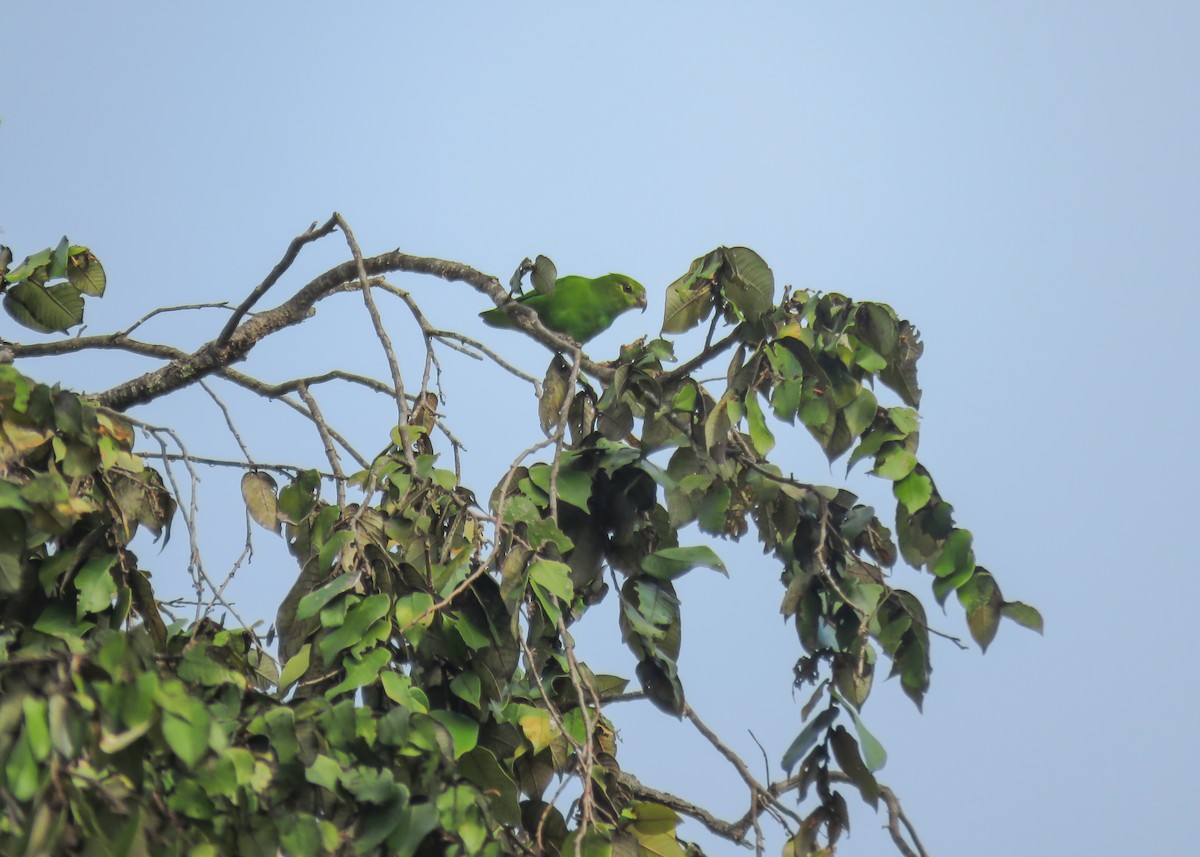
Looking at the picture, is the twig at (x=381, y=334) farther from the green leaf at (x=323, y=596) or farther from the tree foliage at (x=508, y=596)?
the green leaf at (x=323, y=596)

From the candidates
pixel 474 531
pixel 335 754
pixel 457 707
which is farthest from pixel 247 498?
pixel 335 754

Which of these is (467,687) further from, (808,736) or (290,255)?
(290,255)

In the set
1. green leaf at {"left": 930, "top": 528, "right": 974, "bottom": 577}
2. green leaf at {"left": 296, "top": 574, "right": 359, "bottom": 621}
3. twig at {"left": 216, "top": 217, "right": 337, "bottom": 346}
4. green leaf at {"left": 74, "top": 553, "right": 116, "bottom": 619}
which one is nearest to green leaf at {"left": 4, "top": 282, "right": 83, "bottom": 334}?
twig at {"left": 216, "top": 217, "right": 337, "bottom": 346}

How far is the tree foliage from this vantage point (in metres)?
1.26

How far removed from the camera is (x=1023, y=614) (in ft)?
5.41

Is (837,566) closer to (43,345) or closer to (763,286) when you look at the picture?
(763,286)

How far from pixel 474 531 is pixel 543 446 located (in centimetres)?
17

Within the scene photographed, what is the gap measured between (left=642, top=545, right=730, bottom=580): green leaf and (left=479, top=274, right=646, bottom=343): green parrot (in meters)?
1.52

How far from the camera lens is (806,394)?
1.72m

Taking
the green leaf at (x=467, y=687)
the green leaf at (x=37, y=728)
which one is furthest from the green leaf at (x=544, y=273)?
the green leaf at (x=37, y=728)

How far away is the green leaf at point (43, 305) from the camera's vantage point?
219 centimetres

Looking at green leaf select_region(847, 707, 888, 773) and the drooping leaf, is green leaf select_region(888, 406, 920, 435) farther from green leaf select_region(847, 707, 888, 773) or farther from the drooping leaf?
the drooping leaf

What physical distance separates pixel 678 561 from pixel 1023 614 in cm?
49

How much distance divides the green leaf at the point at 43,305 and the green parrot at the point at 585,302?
3.50 ft
